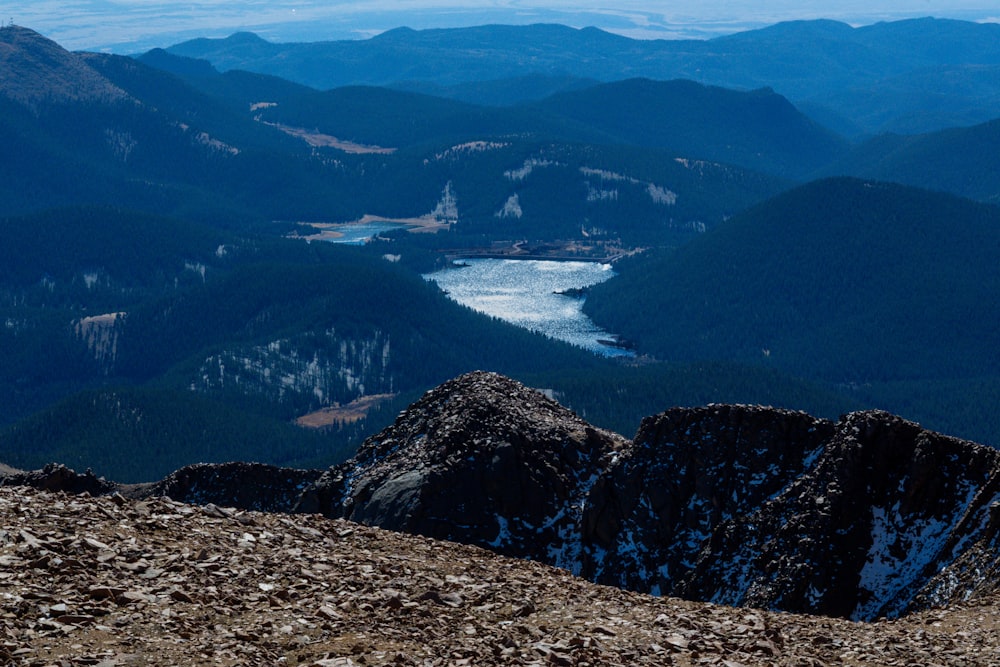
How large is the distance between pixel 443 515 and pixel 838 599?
84.8ft

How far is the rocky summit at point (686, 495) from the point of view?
72375mm

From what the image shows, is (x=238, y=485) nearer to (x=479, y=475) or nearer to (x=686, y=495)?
(x=479, y=475)

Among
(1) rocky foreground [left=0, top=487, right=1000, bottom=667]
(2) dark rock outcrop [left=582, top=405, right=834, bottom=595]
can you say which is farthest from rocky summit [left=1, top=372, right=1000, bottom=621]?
(1) rocky foreground [left=0, top=487, right=1000, bottom=667]

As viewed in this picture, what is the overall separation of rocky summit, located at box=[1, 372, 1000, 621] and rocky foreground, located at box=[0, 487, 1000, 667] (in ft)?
46.2

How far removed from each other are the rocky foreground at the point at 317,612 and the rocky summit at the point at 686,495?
46.2 ft

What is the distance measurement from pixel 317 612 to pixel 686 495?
45.1 meters

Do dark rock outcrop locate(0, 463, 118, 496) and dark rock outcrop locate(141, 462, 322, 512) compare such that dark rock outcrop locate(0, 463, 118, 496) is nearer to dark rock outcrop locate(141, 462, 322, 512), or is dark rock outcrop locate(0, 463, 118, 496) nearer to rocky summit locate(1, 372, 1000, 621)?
rocky summit locate(1, 372, 1000, 621)

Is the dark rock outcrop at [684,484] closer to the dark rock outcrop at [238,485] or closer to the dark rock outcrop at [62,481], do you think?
the dark rock outcrop at [238,485]

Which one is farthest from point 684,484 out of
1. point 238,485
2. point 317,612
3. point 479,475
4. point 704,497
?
point 317,612

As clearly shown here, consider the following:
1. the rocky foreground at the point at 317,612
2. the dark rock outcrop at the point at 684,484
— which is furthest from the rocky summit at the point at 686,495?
the rocky foreground at the point at 317,612

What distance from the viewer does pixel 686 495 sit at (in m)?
86.4

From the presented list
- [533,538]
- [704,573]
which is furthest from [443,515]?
[704,573]

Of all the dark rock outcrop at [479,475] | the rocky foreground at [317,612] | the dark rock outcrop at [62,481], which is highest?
the rocky foreground at [317,612]

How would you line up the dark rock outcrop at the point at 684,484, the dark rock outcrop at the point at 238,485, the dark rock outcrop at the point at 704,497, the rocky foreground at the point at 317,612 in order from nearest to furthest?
1. the rocky foreground at the point at 317,612
2. the dark rock outcrop at the point at 704,497
3. the dark rock outcrop at the point at 684,484
4. the dark rock outcrop at the point at 238,485
